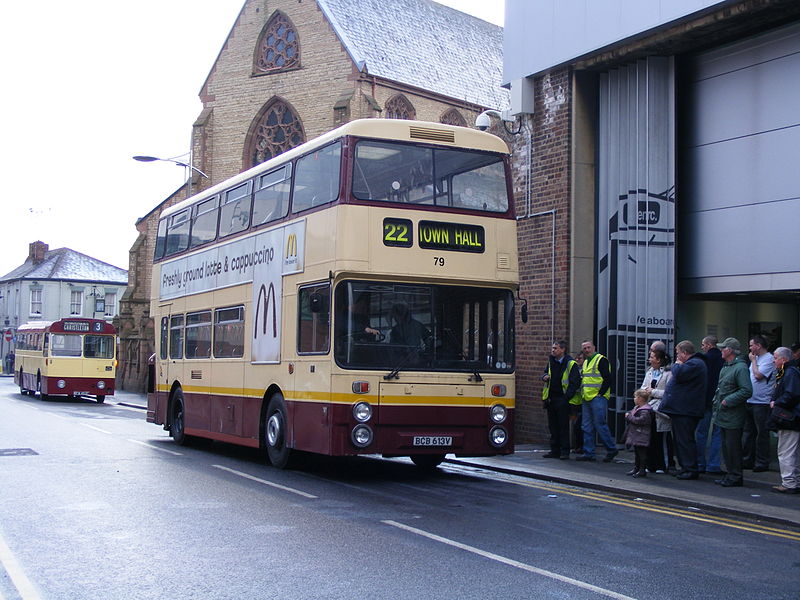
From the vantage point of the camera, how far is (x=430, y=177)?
12047mm

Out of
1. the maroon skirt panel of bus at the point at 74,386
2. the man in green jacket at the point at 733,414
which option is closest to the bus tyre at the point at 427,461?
the man in green jacket at the point at 733,414

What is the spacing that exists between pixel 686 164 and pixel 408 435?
24.7 feet

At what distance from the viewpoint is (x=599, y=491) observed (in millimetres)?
11719

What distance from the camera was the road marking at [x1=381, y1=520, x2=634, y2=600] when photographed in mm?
6227

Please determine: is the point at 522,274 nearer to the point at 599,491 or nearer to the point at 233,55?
the point at 599,491

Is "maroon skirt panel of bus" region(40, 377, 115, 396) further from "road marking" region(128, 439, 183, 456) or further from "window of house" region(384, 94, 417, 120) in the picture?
"road marking" region(128, 439, 183, 456)

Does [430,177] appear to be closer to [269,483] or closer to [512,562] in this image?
[269,483]

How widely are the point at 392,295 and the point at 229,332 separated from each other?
4.27m

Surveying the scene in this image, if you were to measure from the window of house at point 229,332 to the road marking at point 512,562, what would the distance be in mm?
6404

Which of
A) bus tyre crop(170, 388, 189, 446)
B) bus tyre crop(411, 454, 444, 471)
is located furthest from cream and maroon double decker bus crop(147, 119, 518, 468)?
bus tyre crop(170, 388, 189, 446)

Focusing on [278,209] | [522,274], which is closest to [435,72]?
[522,274]

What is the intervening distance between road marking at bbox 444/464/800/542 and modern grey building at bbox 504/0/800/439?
4.62 meters

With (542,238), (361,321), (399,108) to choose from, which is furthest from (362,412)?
(399,108)

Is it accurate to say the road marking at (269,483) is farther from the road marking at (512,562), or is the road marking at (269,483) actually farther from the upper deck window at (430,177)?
the upper deck window at (430,177)
